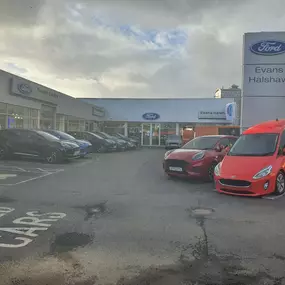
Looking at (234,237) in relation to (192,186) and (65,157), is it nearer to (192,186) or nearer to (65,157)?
(192,186)

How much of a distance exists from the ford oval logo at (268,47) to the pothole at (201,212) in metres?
13.3

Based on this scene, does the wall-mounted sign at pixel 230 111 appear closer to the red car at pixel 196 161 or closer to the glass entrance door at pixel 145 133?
the glass entrance door at pixel 145 133

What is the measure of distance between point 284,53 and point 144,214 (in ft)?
48.6

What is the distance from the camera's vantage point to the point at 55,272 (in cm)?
405

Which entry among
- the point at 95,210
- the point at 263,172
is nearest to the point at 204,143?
the point at 263,172

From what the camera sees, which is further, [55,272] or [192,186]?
[192,186]

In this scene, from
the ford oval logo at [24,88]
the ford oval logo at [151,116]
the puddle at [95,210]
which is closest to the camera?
the puddle at [95,210]

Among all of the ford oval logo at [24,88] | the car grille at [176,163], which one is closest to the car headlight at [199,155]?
the car grille at [176,163]

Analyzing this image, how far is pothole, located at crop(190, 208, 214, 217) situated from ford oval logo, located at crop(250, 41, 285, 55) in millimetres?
13327

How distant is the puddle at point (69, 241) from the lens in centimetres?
486

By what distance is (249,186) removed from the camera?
28.5 feet

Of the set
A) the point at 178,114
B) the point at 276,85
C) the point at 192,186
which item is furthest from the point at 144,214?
the point at 178,114

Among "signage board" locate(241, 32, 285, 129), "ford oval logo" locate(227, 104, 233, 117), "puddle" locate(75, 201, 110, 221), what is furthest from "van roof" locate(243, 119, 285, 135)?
"ford oval logo" locate(227, 104, 233, 117)

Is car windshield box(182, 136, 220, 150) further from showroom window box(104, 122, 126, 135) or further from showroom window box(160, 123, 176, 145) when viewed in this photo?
showroom window box(104, 122, 126, 135)
